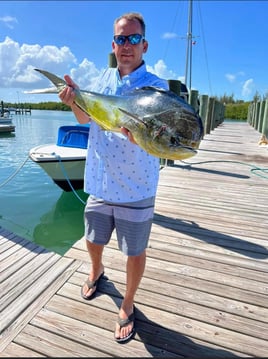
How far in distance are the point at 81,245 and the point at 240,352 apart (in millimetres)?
1853

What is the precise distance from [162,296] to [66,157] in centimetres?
511

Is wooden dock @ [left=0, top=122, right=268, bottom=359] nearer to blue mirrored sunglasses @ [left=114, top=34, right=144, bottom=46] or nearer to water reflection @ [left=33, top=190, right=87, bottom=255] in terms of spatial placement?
blue mirrored sunglasses @ [left=114, top=34, right=144, bottom=46]

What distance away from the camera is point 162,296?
2.39 m

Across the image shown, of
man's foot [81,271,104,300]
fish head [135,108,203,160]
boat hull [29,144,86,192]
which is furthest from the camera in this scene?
boat hull [29,144,86,192]

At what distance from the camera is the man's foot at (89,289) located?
91.6 inches

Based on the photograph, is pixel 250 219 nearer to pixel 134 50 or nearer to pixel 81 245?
pixel 81 245

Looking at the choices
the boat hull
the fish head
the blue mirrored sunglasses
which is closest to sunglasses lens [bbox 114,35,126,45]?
the blue mirrored sunglasses

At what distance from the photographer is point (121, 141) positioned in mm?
1825

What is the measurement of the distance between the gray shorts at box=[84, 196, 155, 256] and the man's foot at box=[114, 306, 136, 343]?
475 mm

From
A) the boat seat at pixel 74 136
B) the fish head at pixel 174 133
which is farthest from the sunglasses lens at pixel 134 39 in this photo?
the boat seat at pixel 74 136

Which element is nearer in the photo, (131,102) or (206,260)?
(131,102)

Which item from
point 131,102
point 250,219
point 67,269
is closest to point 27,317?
point 67,269

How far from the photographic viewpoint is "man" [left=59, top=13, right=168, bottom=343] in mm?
1764

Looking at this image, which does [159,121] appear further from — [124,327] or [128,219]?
[124,327]
